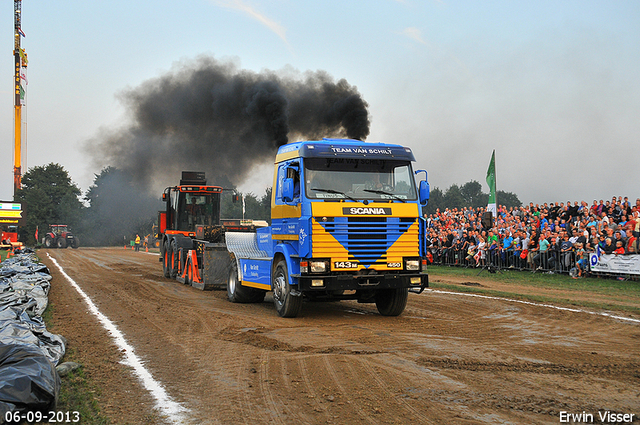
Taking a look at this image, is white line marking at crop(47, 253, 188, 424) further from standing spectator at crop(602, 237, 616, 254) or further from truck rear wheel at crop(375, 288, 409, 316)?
standing spectator at crop(602, 237, 616, 254)

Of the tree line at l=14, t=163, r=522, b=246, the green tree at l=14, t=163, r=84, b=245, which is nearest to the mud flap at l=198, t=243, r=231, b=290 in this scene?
the tree line at l=14, t=163, r=522, b=246

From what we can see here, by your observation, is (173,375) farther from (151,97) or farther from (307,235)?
(151,97)

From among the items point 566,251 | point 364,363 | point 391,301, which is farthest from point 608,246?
point 364,363

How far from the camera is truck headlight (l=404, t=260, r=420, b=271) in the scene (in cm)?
1008

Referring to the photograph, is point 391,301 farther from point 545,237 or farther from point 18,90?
point 18,90

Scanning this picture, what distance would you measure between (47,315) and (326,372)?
6.76 meters

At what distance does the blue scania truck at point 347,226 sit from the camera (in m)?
9.60

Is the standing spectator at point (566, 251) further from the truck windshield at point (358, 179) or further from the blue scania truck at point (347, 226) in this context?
the truck windshield at point (358, 179)

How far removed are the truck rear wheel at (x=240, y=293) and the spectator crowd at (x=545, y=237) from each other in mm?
8813

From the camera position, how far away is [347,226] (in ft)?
31.7

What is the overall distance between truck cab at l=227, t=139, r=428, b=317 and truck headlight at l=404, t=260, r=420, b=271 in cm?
2

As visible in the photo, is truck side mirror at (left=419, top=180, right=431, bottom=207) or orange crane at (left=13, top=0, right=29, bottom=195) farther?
orange crane at (left=13, top=0, right=29, bottom=195)

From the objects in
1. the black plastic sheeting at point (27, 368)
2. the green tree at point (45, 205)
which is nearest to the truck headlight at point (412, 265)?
the black plastic sheeting at point (27, 368)

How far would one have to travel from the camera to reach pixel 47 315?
10.6 m
